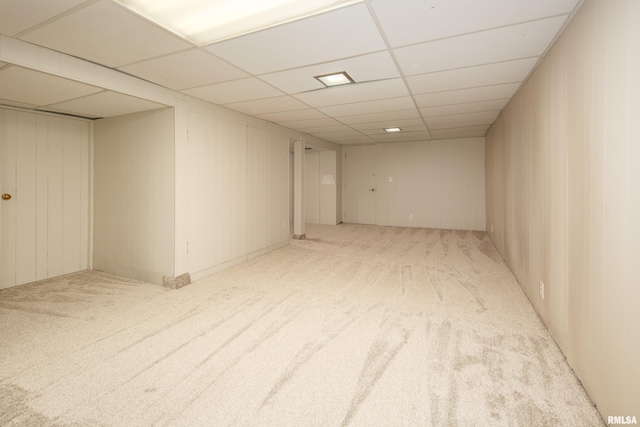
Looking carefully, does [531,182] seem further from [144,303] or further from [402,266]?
[144,303]

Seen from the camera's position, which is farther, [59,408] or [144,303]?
[144,303]

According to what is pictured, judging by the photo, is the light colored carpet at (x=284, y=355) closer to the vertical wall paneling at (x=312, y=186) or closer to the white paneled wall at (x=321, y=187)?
the white paneled wall at (x=321, y=187)

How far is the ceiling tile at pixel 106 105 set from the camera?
3.06m

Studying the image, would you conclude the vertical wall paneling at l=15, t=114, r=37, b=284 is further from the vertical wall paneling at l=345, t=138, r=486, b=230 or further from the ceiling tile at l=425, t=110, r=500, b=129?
the vertical wall paneling at l=345, t=138, r=486, b=230

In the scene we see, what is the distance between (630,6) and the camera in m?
1.31

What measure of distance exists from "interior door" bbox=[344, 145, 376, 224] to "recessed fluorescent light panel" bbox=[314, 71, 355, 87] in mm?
5227

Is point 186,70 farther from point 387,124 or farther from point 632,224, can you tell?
point 387,124

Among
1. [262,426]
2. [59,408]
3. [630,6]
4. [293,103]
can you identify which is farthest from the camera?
[293,103]

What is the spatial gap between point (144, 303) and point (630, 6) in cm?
391

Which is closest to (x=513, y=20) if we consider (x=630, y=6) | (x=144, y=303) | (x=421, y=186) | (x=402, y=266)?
(x=630, y=6)

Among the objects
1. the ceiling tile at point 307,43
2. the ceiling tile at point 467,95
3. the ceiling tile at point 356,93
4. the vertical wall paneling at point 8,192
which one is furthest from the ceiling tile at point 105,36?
the ceiling tile at point 467,95

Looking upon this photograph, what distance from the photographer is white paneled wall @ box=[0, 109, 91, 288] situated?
3.40m

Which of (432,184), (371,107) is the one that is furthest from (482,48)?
(432,184)

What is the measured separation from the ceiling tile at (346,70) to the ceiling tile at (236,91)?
0.53 feet
